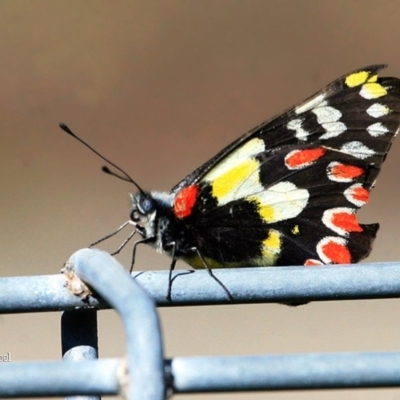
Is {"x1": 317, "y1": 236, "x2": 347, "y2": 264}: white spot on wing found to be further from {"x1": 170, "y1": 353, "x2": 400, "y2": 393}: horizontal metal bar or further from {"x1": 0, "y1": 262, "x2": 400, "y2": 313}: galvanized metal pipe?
{"x1": 170, "y1": 353, "x2": 400, "y2": 393}: horizontal metal bar

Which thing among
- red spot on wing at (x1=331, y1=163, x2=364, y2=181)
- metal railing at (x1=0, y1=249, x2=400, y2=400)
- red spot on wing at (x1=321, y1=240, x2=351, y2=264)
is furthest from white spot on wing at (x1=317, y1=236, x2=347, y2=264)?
metal railing at (x1=0, y1=249, x2=400, y2=400)

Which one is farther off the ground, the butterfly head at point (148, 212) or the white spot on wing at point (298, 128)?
the white spot on wing at point (298, 128)

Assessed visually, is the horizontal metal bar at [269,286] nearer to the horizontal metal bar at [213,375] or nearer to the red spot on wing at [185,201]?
the horizontal metal bar at [213,375]

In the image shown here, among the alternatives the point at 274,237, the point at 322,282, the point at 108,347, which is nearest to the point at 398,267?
the point at 322,282

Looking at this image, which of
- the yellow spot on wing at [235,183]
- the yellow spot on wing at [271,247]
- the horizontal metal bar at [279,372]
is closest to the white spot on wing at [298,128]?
the yellow spot on wing at [235,183]

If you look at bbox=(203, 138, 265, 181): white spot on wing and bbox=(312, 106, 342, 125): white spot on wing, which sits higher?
bbox=(312, 106, 342, 125): white spot on wing

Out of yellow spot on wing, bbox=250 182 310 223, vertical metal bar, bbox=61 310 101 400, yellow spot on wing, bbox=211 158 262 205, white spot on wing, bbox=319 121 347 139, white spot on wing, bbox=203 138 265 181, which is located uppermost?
white spot on wing, bbox=319 121 347 139

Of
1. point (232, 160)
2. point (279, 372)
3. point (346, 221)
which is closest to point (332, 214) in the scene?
point (346, 221)
